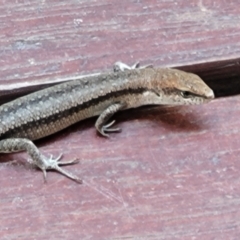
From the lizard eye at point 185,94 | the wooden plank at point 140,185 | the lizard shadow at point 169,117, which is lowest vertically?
the wooden plank at point 140,185

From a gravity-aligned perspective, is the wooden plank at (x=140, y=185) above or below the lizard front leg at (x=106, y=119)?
below

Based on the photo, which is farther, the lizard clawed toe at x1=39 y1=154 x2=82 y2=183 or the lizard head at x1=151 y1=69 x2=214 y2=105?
the lizard head at x1=151 y1=69 x2=214 y2=105

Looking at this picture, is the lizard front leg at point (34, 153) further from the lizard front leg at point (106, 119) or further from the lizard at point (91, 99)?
the lizard front leg at point (106, 119)

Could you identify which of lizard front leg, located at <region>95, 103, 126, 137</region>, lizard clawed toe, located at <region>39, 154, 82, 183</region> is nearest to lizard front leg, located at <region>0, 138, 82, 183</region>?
lizard clawed toe, located at <region>39, 154, 82, 183</region>

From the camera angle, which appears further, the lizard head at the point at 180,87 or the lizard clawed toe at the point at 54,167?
the lizard head at the point at 180,87

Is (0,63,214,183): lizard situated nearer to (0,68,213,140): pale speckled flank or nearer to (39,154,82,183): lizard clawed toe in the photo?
(0,68,213,140): pale speckled flank

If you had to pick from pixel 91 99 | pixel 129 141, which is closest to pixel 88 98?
pixel 91 99

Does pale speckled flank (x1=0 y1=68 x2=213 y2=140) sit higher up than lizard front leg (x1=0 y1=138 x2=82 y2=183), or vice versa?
pale speckled flank (x1=0 y1=68 x2=213 y2=140)

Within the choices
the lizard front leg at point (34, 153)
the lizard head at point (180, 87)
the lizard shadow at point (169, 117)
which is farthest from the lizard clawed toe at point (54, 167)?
Result: the lizard head at point (180, 87)
